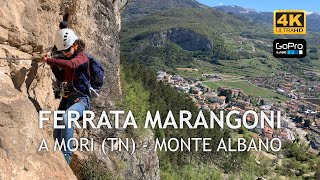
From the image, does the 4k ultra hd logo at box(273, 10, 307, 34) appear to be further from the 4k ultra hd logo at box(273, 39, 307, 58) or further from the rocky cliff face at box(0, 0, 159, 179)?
the rocky cliff face at box(0, 0, 159, 179)

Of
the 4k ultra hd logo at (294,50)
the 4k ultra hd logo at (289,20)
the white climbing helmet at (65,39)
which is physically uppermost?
the 4k ultra hd logo at (289,20)

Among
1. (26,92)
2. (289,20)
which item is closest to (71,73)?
(26,92)

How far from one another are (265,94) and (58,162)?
157 meters

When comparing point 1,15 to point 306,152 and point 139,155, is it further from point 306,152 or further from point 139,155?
point 306,152

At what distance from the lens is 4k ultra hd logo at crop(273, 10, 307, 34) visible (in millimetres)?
21203

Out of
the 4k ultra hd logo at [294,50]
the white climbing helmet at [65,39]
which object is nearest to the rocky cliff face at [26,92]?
the white climbing helmet at [65,39]

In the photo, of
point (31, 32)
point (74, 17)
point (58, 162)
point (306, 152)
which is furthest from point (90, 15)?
point (306, 152)

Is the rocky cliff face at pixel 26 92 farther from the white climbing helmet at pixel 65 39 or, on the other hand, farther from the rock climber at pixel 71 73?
the white climbing helmet at pixel 65 39

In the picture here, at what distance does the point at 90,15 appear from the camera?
15.0 metres

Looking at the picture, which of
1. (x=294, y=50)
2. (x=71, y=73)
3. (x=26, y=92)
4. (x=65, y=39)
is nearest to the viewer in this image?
(x=65, y=39)

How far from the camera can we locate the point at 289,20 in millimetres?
23875

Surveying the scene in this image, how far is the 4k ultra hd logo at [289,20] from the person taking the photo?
69.6ft

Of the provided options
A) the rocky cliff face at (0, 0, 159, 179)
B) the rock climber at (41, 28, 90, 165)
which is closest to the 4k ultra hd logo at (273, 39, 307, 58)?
the rocky cliff face at (0, 0, 159, 179)

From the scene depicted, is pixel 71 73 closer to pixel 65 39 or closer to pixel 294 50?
pixel 65 39
